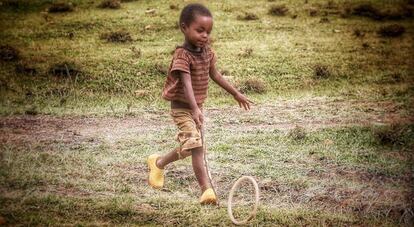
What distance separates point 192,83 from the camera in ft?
14.2

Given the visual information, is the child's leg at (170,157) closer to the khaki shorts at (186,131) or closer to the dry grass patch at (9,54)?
the khaki shorts at (186,131)

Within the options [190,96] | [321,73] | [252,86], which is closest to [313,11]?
[321,73]

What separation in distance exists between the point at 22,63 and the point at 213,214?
7.25m

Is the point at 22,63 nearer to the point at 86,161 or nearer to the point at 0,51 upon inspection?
the point at 0,51

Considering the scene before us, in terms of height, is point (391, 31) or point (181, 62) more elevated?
point (181, 62)

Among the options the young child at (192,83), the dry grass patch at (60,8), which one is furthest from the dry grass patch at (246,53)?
the young child at (192,83)

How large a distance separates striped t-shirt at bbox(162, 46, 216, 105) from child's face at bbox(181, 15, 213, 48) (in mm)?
148

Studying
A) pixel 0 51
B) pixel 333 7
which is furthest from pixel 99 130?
pixel 333 7

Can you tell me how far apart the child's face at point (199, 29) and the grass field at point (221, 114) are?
1.46 m

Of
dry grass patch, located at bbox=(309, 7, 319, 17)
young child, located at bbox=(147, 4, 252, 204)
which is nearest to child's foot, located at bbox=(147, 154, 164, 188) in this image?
young child, located at bbox=(147, 4, 252, 204)

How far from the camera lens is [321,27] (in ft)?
43.2

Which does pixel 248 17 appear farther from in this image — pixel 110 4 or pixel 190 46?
pixel 190 46

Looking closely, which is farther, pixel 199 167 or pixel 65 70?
pixel 65 70

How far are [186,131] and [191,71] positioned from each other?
1.76ft
